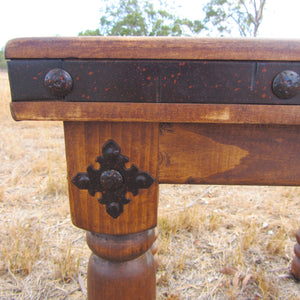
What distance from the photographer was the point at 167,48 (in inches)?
16.1

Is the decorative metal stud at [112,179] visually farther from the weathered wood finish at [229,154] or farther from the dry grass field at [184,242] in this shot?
the dry grass field at [184,242]

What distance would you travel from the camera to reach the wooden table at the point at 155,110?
0.41m

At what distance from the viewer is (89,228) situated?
51cm

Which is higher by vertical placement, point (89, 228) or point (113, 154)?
point (113, 154)

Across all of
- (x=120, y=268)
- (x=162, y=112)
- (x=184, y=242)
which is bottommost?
(x=184, y=242)

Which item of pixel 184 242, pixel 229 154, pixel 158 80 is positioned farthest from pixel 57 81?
pixel 184 242

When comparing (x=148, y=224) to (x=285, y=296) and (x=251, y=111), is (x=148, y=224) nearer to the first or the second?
(x=251, y=111)

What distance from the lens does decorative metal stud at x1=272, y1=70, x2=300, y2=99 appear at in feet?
1.34

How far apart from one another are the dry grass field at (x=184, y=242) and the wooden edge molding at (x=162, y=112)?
2.71 feet

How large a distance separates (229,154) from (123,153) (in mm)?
185

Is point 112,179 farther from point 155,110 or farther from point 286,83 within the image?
point 286,83

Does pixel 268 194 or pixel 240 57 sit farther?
pixel 268 194

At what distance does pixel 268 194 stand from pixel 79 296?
1.50m

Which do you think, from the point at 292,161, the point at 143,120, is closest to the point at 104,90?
the point at 143,120
